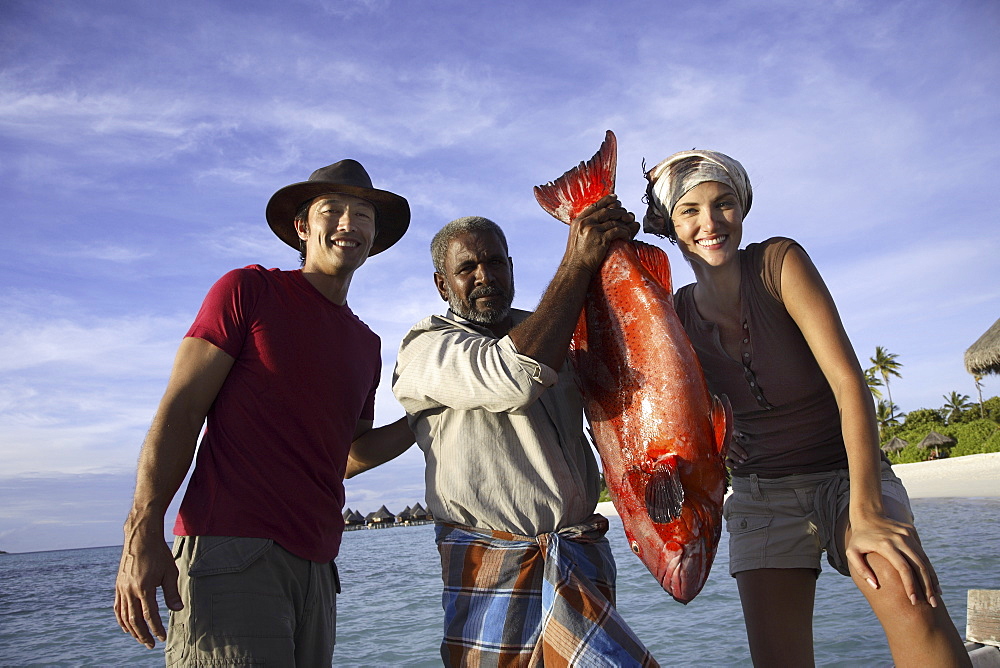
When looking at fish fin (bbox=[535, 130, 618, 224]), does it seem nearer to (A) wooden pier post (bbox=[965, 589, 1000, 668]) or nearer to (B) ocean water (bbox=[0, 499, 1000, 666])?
(A) wooden pier post (bbox=[965, 589, 1000, 668])

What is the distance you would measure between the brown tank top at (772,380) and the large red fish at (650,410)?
308 mm

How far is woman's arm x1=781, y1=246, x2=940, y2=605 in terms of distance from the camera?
2.06 meters

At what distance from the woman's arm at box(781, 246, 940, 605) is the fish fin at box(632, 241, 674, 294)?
452mm

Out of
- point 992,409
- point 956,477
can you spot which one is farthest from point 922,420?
point 956,477

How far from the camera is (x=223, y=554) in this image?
103 inches

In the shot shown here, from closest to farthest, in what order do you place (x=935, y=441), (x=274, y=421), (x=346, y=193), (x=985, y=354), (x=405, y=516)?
(x=274, y=421)
(x=346, y=193)
(x=985, y=354)
(x=935, y=441)
(x=405, y=516)

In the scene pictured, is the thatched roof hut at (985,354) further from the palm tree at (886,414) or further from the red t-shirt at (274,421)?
the palm tree at (886,414)

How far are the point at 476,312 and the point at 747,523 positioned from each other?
148 cm

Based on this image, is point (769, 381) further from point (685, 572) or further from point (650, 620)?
point (650, 620)

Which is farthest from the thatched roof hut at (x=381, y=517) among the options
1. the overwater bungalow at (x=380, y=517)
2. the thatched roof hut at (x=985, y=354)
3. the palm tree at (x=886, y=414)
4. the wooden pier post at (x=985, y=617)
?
the wooden pier post at (x=985, y=617)

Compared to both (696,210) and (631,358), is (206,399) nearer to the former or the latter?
(631,358)

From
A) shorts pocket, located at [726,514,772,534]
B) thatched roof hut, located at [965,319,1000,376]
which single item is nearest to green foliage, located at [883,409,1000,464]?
thatched roof hut, located at [965,319,1000,376]

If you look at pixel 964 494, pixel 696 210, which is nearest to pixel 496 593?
pixel 696 210

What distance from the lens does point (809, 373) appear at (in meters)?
2.76
